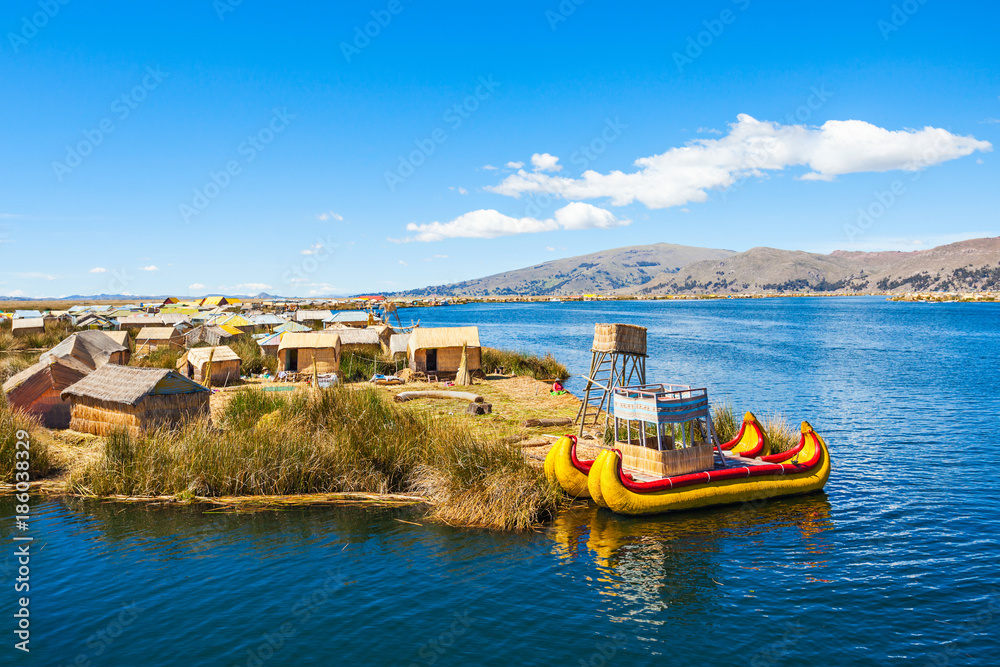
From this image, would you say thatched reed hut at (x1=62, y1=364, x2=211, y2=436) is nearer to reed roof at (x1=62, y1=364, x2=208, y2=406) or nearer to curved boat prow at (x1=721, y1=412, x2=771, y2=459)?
reed roof at (x1=62, y1=364, x2=208, y2=406)

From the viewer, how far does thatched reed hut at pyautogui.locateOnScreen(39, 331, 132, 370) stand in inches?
1037

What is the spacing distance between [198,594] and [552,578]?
20.5ft

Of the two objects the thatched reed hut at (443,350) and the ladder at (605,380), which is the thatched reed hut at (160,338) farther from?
the ladder at (605,380)

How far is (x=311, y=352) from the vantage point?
3459cm

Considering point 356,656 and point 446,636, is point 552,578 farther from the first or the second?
point 356,656

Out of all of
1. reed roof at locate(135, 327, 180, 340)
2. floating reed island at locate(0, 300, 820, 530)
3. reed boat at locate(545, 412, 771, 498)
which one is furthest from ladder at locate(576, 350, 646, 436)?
reed roof at locate(135, 327, 180, 340)

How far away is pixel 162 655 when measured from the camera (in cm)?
876

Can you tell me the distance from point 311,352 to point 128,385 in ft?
53.2

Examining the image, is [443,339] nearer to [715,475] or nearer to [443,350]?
[443,350]

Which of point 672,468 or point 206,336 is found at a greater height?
point 206,336

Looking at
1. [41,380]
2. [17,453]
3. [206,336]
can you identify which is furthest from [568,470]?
[206,336]

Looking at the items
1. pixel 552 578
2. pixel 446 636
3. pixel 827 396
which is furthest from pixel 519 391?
pixel 446 636

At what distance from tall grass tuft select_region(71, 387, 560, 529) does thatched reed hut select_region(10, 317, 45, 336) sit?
147ft

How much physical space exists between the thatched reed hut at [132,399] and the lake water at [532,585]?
135 inches
